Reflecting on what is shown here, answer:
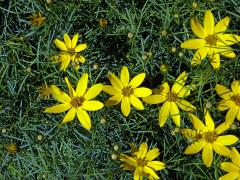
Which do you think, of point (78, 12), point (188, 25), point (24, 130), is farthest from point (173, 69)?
point (24, 130)

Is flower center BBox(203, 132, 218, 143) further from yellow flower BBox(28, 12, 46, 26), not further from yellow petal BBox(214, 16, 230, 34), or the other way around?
yellow flower BBox(28, 12, 46, 26)

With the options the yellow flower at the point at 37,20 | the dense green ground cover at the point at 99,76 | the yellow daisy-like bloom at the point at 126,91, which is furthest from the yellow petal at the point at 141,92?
the yellow flower at the point at 37,20

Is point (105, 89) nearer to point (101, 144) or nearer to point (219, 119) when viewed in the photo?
point (101, 144)

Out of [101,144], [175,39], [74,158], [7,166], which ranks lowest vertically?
[7,166]

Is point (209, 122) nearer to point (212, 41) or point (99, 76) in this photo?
point (212, 41)

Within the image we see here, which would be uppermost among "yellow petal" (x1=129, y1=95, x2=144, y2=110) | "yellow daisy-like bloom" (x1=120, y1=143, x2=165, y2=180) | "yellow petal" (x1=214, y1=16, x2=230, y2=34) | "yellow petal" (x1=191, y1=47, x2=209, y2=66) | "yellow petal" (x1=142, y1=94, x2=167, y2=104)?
"yellow petal" (x1=214, y1=16, x2=230, y2=34)

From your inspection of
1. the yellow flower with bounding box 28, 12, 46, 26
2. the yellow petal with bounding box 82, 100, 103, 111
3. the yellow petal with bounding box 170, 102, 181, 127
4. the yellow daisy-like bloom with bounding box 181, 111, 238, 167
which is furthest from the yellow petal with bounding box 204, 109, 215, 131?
the yellow flower with bounding box 28, 12, 46, 26

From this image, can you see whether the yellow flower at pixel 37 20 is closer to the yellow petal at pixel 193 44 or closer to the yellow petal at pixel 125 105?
the yellow petal at pixel 125 105
